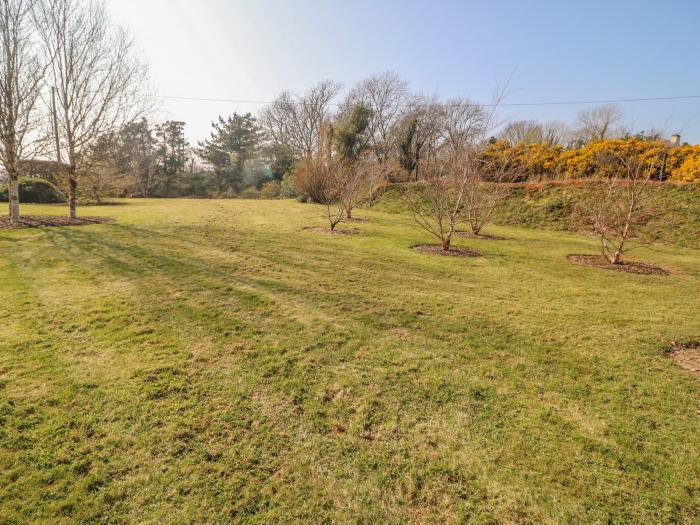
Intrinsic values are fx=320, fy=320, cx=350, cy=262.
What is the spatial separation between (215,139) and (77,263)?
115ft

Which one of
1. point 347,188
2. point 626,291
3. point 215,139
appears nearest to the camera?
point 626,291

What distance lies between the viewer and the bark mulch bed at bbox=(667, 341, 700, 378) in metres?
3.45

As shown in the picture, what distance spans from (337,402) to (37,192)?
23653 mm

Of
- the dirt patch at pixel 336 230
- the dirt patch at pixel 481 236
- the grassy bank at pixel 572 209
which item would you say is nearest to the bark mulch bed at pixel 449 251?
the dirt patch at pixel 481 236

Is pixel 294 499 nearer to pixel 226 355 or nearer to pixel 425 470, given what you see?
pixel 425 470

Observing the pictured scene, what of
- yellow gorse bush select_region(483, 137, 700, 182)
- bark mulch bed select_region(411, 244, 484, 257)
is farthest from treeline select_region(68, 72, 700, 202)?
bark mulch bed select_region(411, 244, 484, 257)

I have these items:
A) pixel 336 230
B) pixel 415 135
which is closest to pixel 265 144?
pixel 415 135

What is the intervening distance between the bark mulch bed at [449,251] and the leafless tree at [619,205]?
3.05m

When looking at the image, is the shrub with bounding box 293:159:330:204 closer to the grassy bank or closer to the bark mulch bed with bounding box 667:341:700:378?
the grassy bank

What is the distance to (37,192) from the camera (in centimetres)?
1792

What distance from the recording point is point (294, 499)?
1.89m

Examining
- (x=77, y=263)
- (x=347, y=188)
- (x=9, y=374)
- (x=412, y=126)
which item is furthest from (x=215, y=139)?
(x=9, y=374)

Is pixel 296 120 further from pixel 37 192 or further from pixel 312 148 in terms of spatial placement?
pixel 37 192

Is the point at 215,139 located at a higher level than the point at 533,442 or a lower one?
higher
